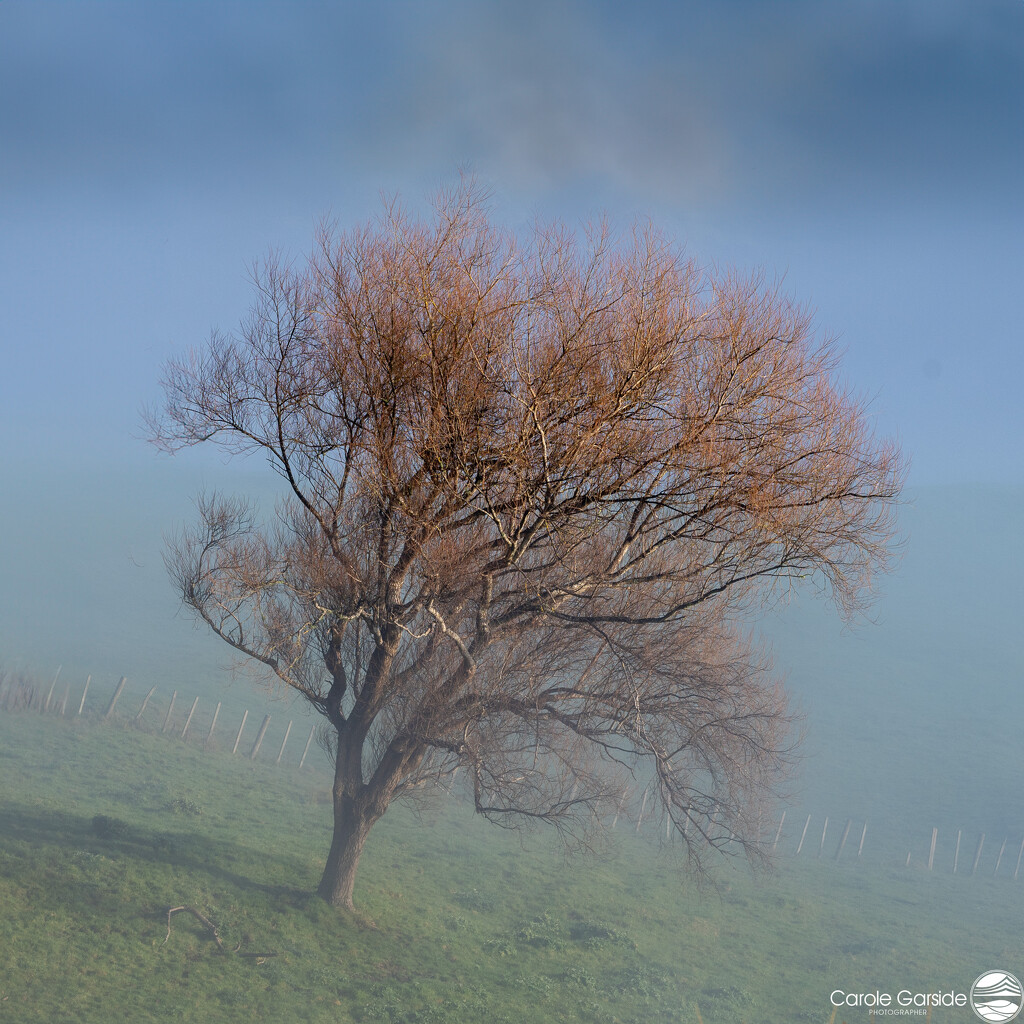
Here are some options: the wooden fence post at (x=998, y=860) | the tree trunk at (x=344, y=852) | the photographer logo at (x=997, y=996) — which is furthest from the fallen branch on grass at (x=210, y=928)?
the wooden fence post at (x=998, y=860)

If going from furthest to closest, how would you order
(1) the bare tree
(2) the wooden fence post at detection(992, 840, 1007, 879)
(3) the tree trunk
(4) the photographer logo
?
(2) the wooden fence post at detection(992, 840, 1007, 879) < (4) the photographer logo < (3) the tree trunk < (1) the bare tree

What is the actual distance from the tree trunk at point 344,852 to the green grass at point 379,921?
12.1 inches

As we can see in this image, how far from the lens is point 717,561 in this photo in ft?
32.7

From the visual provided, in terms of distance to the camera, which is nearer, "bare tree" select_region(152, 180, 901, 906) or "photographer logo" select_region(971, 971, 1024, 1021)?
"bare tree" select_region(152, 180, 901, 906)

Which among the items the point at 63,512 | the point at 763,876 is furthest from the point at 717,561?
the point at 63,512

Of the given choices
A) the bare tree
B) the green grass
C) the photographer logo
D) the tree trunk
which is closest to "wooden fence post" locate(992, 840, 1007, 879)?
the green grass

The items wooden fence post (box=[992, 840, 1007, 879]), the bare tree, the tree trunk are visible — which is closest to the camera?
the bare tree

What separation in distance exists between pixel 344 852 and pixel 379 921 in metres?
1.53

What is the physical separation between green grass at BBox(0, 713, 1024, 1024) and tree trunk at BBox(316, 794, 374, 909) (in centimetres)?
A: 31

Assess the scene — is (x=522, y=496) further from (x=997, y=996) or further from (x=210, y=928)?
(x=997, y=996)

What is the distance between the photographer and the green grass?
10812mm

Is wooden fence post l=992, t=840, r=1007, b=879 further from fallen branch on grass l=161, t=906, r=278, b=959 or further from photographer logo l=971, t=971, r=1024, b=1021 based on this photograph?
fallen branch on grass l=161, t=906, r=278, b=959

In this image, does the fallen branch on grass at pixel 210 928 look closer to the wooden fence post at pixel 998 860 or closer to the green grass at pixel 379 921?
the green grass at pixel 379 921

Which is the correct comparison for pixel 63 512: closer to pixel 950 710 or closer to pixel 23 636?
pixel 23 636
